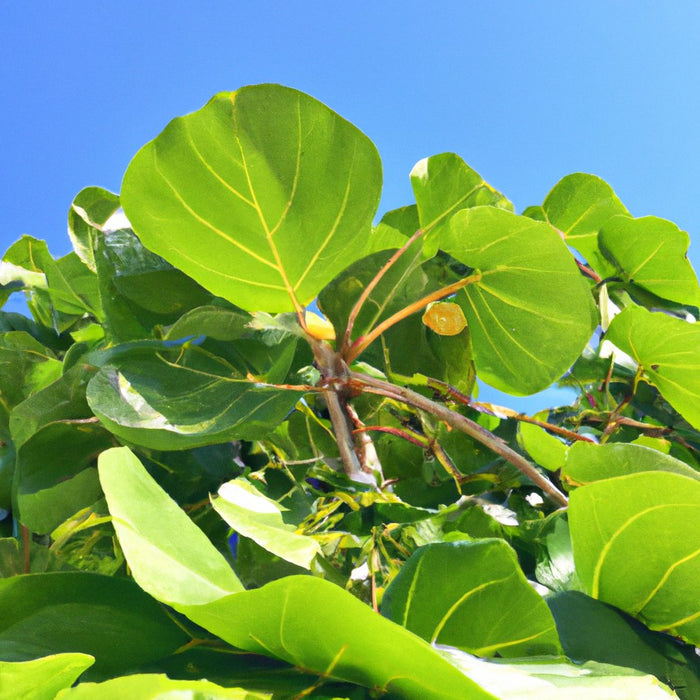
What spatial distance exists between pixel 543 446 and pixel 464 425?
0.05 metres

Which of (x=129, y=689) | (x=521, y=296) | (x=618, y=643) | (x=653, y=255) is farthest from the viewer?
(x=653, y=255)

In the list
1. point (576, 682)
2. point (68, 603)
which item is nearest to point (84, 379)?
point (68, 603)

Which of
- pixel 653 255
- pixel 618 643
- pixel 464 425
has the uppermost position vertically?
pixel 653 255

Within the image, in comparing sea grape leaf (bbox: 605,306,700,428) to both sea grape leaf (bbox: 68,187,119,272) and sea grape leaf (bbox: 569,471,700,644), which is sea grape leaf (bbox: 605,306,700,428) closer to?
sea grape leaf (bbox: 569,471,700,644)

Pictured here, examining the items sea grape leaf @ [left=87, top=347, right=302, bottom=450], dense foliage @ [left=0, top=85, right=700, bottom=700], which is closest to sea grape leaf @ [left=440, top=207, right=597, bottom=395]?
dense foliage @ [left=0, top=85, right=700, bottom=700]

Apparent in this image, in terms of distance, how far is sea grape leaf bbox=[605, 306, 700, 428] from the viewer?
40cm

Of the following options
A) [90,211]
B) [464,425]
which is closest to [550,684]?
[464,425]

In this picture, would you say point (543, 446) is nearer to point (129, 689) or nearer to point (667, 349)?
point (667, 349)

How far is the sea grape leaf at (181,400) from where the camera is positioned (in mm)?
295

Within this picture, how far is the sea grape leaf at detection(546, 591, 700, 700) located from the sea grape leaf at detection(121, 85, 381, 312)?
0.18 meters

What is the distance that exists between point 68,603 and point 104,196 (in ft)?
0.90

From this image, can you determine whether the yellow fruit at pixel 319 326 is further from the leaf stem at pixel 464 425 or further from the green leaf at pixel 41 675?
the green leaf at pixel 41 675

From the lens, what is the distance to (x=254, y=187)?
0.93 feet

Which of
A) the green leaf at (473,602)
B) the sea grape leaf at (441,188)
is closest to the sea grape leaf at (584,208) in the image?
the sea grape leaf at (441,188)
